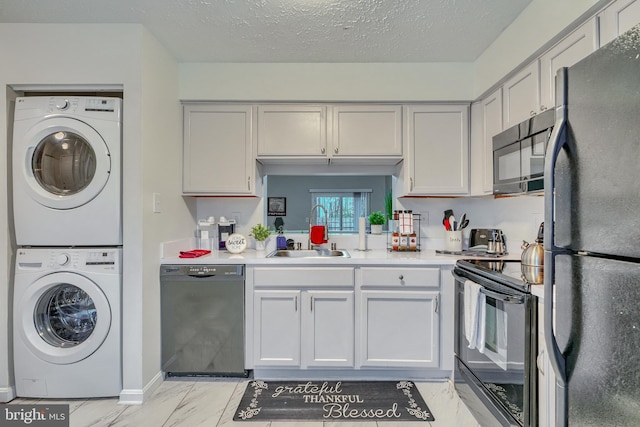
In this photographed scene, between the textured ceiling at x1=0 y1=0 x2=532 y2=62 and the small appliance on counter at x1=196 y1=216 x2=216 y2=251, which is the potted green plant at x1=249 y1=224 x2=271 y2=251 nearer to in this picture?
the small appliance on counter at x1=196 y1=216 x2=216 y2=251

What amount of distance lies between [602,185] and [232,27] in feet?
7.37

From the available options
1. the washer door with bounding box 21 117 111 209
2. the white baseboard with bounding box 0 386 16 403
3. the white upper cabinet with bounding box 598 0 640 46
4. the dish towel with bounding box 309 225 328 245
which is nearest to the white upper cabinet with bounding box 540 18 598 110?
the white upper cabinet with bounding box 598 0 640 46

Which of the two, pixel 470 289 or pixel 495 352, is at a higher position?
pixel 470 289

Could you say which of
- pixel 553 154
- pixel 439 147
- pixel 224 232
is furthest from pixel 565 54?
pixel 224 232

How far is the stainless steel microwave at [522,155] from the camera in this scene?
1798mm

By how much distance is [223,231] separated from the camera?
2996mm

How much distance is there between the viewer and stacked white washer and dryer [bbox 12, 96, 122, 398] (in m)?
2.11

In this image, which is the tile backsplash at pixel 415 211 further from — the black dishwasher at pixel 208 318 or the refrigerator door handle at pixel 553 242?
the refrigerator door handle at pixel 553 242

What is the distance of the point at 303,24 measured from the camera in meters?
2.19

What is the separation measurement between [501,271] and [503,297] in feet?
0.74

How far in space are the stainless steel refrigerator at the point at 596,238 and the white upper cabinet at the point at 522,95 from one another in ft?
4.32

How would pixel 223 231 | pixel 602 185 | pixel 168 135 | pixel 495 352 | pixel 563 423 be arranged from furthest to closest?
pixel 223 231 < pixel 168 135 < pixel 495 352 < pixel 563 423 < pixel 602 185

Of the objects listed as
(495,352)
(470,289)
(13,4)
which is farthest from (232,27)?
(495,352)

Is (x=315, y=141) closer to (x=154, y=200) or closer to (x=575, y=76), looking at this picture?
(x=154, y=200)
